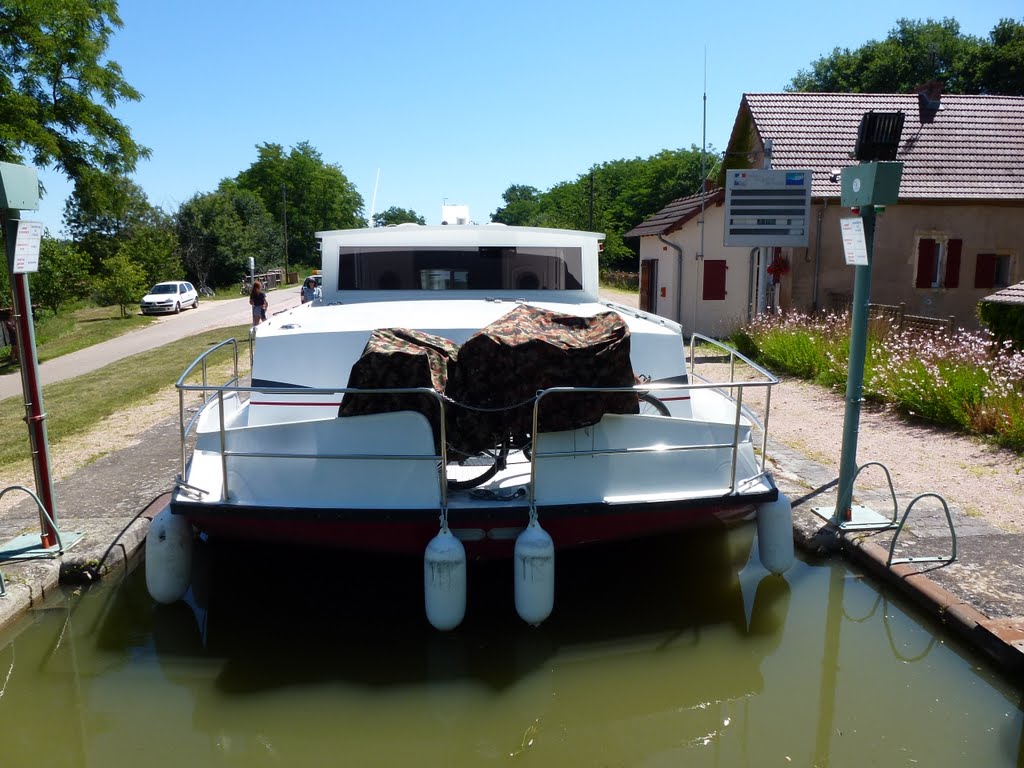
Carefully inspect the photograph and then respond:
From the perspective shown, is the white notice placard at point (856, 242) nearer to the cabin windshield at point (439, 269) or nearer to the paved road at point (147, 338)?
the cabin windshield at point (439, 269)

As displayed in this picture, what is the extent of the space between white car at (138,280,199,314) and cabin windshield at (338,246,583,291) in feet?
94.1

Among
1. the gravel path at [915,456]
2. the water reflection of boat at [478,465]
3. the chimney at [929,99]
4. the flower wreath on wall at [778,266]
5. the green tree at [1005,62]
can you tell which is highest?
the green tree at [1005,62]

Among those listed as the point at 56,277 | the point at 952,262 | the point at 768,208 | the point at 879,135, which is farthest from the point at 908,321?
the point at 56,277

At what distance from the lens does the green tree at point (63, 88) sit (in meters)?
25.2

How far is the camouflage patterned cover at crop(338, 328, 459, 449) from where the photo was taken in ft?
13.6

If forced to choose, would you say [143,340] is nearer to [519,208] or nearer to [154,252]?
[154,252]

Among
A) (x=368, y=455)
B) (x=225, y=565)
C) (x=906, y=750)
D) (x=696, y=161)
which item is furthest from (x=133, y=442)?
(x=696, y=161)

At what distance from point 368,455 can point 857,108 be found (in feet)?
56.6

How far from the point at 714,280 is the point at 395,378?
14422mm

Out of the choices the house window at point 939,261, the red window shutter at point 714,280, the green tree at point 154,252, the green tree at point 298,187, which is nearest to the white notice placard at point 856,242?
the house window at point 939,261

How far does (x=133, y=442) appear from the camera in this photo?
8.23 m

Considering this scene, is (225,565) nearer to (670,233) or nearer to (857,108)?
(670,233)

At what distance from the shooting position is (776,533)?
461cm

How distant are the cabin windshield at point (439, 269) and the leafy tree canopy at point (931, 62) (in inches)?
1654
